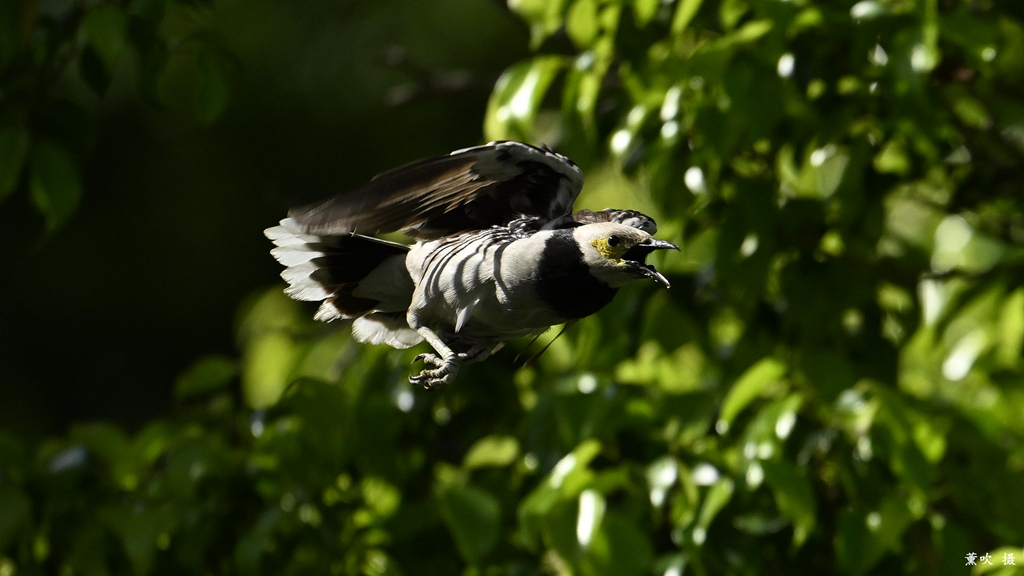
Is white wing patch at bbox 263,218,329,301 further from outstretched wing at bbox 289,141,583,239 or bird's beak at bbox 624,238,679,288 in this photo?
bird's beak at bbox 624,238,679,288

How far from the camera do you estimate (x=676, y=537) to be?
8.83 feet

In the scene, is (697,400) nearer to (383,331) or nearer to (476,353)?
(383,331)

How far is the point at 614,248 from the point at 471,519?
1.25 metres

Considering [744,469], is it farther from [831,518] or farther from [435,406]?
[435,406]

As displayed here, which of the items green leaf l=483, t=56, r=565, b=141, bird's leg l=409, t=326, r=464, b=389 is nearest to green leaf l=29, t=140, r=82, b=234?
green leaf l=483, t=56, r=565, b=141

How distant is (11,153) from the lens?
2.57m

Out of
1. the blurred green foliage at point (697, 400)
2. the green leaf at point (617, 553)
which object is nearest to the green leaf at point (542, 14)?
the blurred green foliage at point (697, 400)

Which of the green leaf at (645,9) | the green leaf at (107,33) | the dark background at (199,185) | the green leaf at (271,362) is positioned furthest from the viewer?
the dark background at (199,185)

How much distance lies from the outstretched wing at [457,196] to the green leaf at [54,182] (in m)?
0.97

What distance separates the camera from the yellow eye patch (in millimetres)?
1633

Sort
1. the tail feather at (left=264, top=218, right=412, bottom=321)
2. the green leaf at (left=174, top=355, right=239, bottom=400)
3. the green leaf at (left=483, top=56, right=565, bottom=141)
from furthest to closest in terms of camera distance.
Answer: the green leaf at (left=174, top=355, right=239, bottom=400) < the green leaf at (left=483, top=56, right=565, bottom=141) < the tail feather at (left=264, top=218, right=412, bottom=321)

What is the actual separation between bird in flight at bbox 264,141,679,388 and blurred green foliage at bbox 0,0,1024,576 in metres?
0.58

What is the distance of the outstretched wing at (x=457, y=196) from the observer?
1.83m

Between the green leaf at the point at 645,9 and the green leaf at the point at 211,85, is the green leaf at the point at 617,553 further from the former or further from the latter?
the green leaf at the point at 211,85
